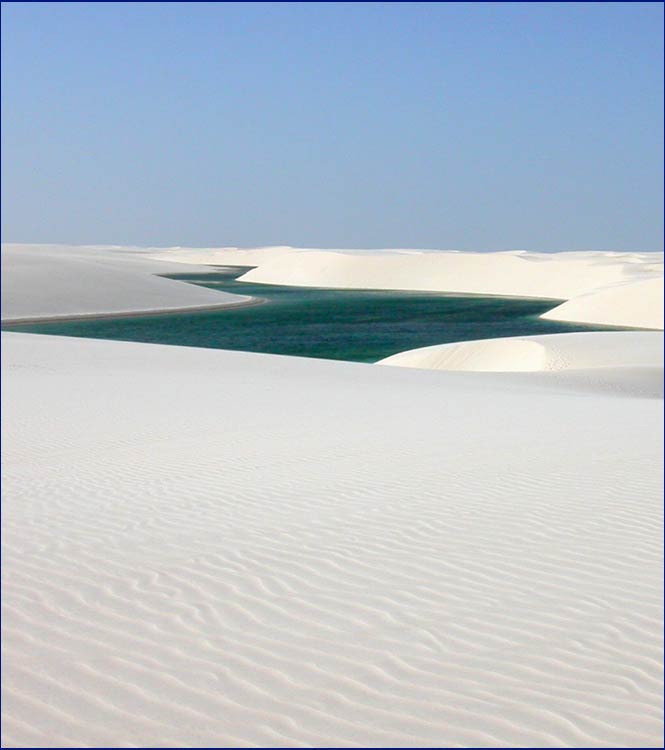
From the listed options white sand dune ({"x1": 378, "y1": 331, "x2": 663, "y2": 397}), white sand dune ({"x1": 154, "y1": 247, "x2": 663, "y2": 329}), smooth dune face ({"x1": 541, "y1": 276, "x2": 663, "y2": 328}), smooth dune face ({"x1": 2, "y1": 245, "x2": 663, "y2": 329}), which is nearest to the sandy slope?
white sand dune ({"x1": 378, "y1": 331, "x2": 663, "y2": 397})

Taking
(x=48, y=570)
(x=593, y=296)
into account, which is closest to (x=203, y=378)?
(x=48, y=570)

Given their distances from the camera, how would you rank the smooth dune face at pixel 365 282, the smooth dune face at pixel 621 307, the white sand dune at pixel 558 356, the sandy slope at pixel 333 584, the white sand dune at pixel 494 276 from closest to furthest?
the sandy slope at pixel 333 584 → the white sand dune at pixel 558 356 → the smooth dune face at pixel 621 307 → the smooth dune face at pixel 365 282 → the white sand dune at pixel 494 276

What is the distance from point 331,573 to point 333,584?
0.62 ft

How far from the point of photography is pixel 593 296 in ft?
145

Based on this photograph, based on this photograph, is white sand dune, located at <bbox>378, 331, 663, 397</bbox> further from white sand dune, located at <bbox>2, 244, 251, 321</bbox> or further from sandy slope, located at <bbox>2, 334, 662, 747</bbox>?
white sand dune, located at <bbox>2, 244, 251, 321</bbox>

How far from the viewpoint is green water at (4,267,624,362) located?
107ft

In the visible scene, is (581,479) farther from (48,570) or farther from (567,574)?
(48,570)

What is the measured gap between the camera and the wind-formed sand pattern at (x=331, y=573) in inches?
151

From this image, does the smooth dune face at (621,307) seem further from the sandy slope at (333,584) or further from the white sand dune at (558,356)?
the sandy slope at (333,584)

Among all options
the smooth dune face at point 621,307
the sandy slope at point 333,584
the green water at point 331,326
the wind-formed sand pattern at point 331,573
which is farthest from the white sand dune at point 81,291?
the sandy slope at point 333,584

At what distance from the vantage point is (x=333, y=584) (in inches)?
217

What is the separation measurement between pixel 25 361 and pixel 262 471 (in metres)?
11.9

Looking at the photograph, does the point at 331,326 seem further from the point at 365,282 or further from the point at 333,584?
the point at 365,282

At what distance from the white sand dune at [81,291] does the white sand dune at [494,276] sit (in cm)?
1795
